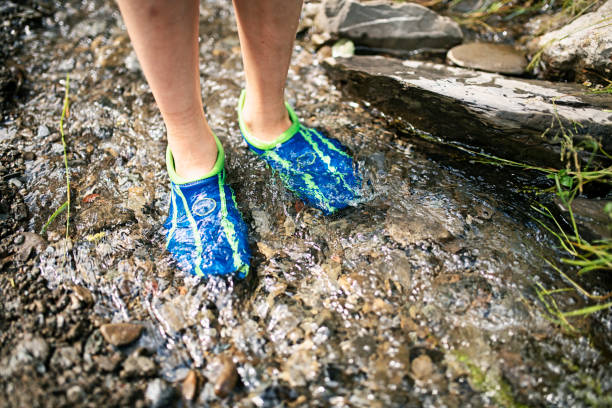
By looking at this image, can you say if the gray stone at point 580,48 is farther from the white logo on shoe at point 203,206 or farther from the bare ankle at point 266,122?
the white logo on shoe at point 203,206

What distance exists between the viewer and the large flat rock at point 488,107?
73.9 inches

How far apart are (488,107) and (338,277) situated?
1.13 metres

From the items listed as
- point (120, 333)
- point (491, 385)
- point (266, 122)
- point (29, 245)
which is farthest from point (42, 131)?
point (491, 385)

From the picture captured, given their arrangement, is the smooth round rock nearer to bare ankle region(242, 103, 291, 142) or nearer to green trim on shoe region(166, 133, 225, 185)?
bare ankle region(242, 103, 291, 142)

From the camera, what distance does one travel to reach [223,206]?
187 cm

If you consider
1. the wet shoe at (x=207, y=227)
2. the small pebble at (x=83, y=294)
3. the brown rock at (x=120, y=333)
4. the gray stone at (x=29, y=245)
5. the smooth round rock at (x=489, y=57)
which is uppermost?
the smooth round rock at (x=489, y=57)

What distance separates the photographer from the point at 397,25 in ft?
9.40

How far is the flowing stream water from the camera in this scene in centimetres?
147

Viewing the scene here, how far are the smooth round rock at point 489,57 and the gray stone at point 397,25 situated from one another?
16 cm

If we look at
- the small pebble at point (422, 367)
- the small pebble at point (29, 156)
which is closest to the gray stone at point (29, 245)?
the small pebble at point (29, 156)

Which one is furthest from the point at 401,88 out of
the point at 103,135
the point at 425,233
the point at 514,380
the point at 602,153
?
the point at 103,135

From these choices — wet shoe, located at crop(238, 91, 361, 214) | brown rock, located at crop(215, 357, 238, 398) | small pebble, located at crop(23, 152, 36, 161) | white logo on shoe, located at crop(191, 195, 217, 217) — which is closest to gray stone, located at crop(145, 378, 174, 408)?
brown rock, located at crop(215, 357, 238, 398)

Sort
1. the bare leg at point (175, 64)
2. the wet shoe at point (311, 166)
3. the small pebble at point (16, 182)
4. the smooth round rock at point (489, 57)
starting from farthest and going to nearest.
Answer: the smooth round rock at point (489, 57) < the small pebble at point (16, 182) < the wet shoe at point (311, 166) < the bare leg at point (175, 64)

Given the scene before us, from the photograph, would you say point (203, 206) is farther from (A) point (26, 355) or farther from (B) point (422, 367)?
(B) point (422, 367)
